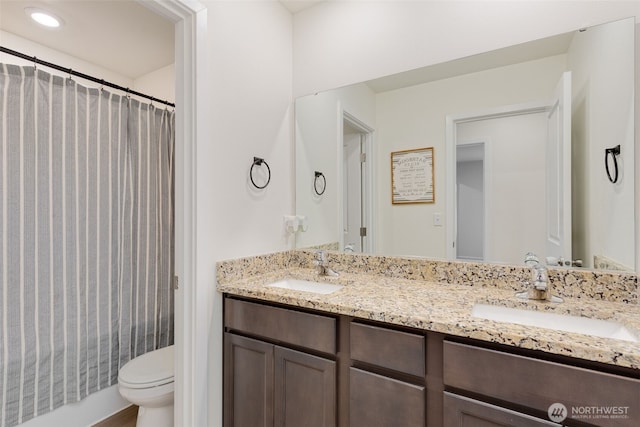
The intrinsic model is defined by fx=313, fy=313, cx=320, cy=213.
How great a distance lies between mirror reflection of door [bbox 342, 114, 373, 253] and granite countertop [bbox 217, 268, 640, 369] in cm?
25

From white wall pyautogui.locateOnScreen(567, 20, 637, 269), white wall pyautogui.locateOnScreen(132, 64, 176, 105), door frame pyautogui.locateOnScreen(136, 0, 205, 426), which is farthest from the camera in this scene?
white wall pyautogui.locateOnScreen(132, 64, 176, 105)

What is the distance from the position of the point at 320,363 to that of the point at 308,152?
1222 millimetres

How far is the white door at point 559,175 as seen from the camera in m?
1.27

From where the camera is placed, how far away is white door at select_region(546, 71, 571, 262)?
127 cm

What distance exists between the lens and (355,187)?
71.9 inches

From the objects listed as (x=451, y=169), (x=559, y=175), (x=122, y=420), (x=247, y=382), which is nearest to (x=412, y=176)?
(x=451, y=169)

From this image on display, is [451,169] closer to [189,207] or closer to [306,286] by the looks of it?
[306,286]

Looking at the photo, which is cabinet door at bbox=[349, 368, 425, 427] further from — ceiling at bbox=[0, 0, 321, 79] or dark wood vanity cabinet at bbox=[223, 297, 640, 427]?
ceiling at bbox=[0, 0, 321, 79]

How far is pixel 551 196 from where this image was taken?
4.33 ft

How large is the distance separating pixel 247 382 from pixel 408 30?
6.12 feet

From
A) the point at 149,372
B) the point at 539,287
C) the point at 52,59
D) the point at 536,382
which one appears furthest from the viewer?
the point at 52,59

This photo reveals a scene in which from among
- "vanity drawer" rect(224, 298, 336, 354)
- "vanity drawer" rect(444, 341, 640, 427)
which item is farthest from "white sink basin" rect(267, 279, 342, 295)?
"vanity drawer" rect(444, 341, 640, 427)

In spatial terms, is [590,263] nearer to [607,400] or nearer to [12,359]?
[607,400]

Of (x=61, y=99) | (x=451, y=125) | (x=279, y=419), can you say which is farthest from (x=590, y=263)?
(x=61, y=99)
